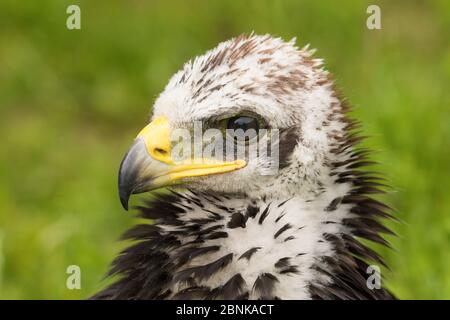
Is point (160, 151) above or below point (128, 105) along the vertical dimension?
below

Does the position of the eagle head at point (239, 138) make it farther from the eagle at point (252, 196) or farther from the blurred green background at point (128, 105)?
the blurred green background at point (128, 105)

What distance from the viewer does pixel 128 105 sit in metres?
7.86

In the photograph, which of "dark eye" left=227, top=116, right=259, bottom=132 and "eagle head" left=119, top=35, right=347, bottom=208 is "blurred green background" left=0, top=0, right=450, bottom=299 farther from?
"dark eye" left=227, top=116, right=259, bottom=132

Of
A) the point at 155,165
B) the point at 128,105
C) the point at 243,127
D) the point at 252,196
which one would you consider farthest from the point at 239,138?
the point at 128,105

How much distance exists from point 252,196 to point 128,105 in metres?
4.28

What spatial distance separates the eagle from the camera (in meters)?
3.60

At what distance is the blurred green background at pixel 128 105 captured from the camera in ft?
18.3

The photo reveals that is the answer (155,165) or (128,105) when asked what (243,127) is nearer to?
(155,165)

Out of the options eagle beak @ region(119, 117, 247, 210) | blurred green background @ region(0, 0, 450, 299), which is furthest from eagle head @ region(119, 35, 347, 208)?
blurred green background @ region(0, 0, 450, 299)

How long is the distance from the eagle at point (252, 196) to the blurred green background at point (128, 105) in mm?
870

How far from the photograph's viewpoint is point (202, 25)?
7738mm

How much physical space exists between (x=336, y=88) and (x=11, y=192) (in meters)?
3.74

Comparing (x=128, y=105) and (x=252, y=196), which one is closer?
(x=252, y=196)

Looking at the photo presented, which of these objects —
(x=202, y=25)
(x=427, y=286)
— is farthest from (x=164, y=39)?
(x=427, y=286)
